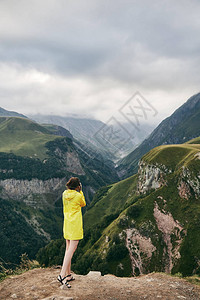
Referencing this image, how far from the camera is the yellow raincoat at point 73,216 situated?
11.9 meters

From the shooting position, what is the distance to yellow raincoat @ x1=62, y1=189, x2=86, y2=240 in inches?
467

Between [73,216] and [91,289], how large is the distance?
440 centimetres

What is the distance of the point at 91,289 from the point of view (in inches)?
446

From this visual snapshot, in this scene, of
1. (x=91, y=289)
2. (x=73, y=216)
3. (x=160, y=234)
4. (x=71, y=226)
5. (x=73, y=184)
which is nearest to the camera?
(x=91, y=289)

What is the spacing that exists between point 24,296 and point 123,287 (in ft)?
19.6

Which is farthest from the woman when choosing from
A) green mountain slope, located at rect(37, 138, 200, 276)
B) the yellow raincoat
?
green mountain slope, located at rect(37, 138, 200, 276)

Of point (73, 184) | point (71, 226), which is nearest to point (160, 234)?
point (71, 226)

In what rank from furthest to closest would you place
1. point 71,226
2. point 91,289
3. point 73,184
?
point 73,184, point 71,226, point 91,289

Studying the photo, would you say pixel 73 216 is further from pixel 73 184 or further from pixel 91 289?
pixel 91 289

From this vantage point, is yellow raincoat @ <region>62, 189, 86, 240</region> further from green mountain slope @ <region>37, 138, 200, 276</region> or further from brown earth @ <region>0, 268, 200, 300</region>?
green mountain slope @ <region>37, 138, 200, 276</region>

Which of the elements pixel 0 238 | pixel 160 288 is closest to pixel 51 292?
pixel 160 288

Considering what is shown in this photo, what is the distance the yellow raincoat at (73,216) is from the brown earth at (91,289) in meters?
2.91

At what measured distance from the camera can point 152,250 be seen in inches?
2847

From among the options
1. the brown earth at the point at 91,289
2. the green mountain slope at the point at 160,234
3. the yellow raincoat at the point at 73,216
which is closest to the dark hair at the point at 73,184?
the yellow raincoat at the point at 73,216
